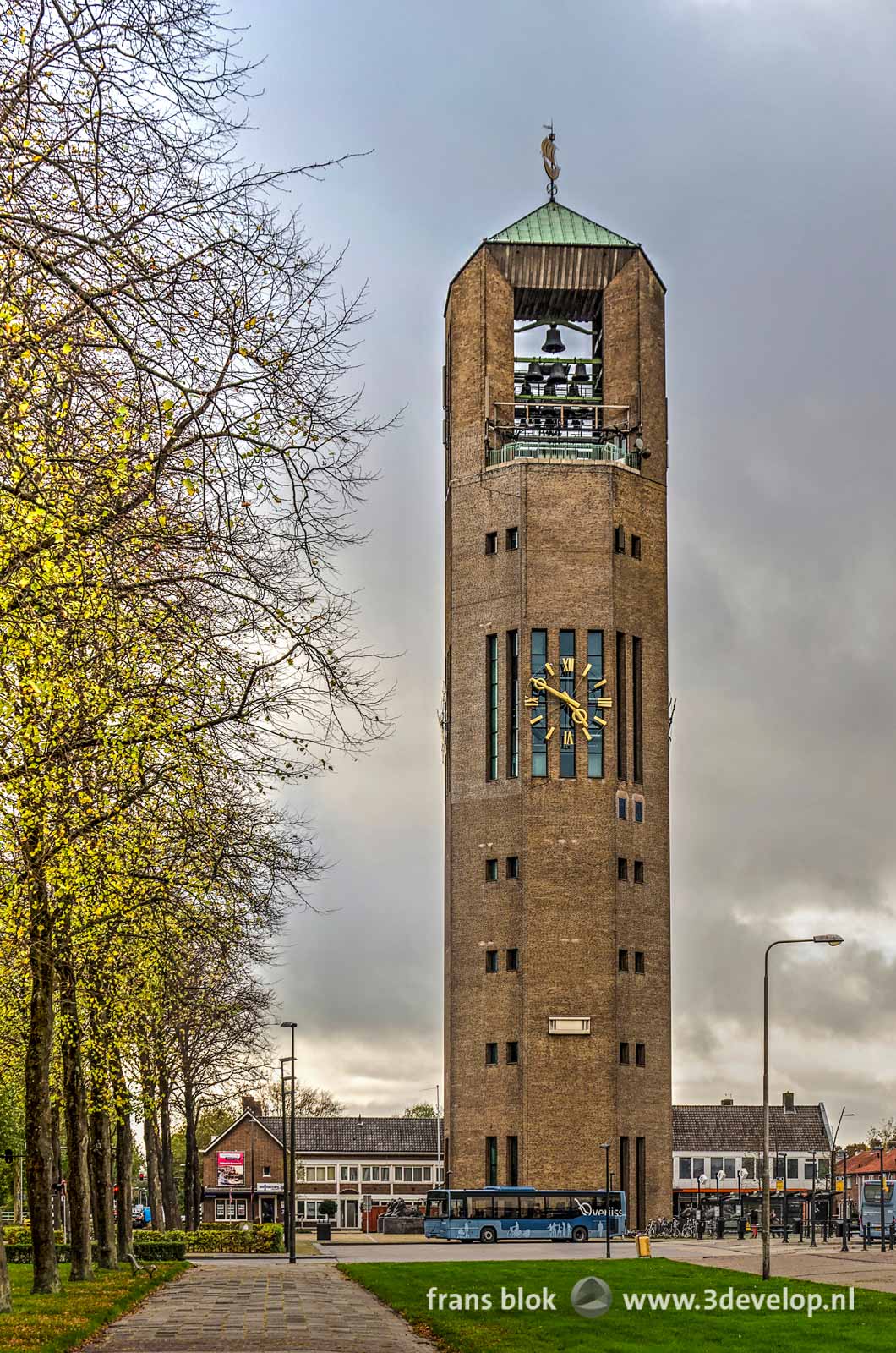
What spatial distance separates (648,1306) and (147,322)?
63.7 feet

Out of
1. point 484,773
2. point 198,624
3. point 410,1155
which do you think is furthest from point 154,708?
point 410,1155

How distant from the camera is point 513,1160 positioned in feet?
212

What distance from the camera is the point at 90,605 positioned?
14836 mm

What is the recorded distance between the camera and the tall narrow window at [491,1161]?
64.7 metres

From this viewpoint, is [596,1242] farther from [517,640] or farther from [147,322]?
[147,322]

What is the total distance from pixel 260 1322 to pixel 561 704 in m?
45.4

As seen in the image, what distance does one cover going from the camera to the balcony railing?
7075 centimetres

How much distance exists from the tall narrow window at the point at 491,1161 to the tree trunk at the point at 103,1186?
2931cm

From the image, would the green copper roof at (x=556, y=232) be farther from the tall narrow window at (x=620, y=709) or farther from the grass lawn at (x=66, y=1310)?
the grass lawn at (x=66, y=1310)

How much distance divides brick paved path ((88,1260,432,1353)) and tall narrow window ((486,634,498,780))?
34895 millimetres

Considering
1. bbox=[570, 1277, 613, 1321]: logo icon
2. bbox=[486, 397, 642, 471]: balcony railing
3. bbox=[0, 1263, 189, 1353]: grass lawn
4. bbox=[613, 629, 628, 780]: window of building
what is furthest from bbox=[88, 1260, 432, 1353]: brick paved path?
bbox=[486, 397, 642, 471]: balcony railing

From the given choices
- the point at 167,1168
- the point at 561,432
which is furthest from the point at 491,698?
the point at 167,1168

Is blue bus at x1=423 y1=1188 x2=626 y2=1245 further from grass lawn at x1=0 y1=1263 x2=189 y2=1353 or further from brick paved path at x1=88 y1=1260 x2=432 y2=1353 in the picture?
grass lawn at x1=0 y1=1263 x2=189 y2=1353

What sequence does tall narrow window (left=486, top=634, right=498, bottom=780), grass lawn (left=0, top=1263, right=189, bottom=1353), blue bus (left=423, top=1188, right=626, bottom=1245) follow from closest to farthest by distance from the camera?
grass lawn (left=0, top=1263, right=189, bottom=1353) → blue bus (left=423, top=1188, right=626, bottom=1245) → tall narrow window (left=486, top=634, right=498, bottom=780)
